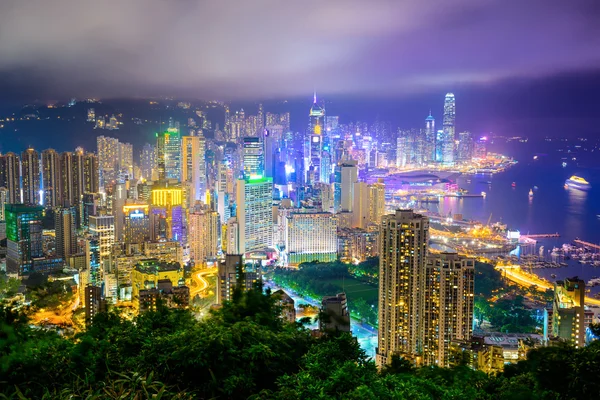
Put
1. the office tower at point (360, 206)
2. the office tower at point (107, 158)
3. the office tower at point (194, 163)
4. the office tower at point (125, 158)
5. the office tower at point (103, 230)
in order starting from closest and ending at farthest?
1. the office tower at point (103, 230)
2. the office tower at point (360, 206)
3. the office tower at point (107, 158)
4. the office tower at point (125, 158)
5. the office tower at point (194, 163)

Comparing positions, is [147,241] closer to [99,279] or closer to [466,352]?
[99,279]

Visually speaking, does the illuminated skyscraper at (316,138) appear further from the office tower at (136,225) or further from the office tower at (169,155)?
the office tower at (136,225)

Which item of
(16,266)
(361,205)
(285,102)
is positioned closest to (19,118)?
(16,266)

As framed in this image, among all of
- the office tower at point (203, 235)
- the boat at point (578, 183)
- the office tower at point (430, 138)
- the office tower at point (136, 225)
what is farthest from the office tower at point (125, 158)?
the boat at point (578, 183)

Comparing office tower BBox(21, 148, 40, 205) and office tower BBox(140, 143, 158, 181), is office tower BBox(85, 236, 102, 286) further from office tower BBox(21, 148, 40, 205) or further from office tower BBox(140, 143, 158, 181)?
office tower BBox(140, 143, 158, 181)

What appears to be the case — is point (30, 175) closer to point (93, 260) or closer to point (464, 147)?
point (93, 260)

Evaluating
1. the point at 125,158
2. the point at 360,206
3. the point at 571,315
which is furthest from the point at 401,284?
the point at 125,158
